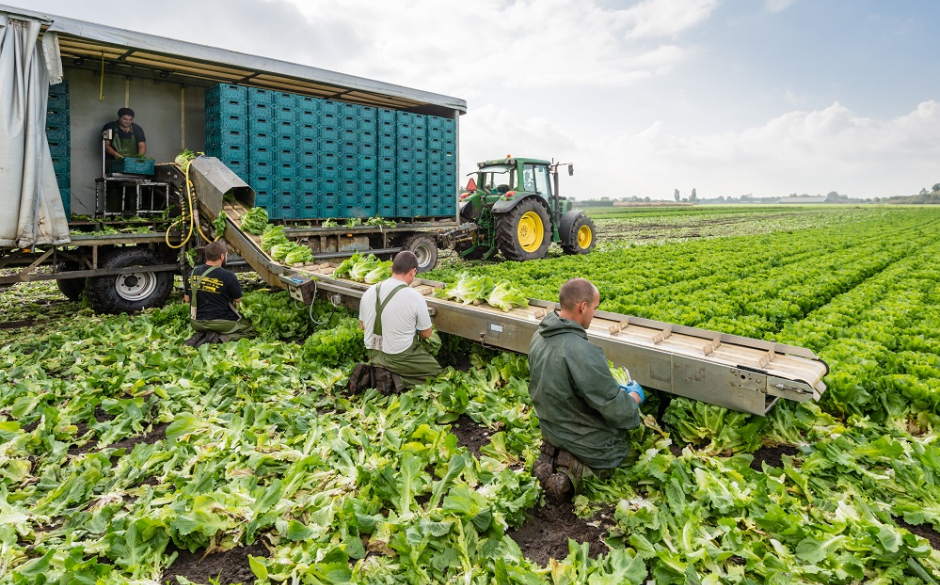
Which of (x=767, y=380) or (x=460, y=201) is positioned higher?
(x=460, y=201)

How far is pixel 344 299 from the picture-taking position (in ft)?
24.6

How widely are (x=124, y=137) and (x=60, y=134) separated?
1.20 metres

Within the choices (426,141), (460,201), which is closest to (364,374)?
(426,141)

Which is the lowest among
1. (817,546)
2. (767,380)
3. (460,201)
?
(817,546)

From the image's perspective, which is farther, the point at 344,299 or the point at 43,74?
the point at 43,74

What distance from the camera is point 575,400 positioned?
3.73m

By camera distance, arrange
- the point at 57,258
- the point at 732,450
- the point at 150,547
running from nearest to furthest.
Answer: the point at 150,547 < the point at 732,450 < the point at 57,258

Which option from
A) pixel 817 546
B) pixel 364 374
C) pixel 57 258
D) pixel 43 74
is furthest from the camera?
pixel 57 258

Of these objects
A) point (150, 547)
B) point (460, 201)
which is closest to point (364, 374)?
point (150, 547)

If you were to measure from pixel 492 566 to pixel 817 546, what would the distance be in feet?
5.48

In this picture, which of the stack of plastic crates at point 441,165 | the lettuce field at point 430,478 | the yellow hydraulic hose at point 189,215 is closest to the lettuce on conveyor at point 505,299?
the lettuce field at point 430,478

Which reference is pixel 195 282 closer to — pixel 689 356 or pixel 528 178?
pixel 689 356

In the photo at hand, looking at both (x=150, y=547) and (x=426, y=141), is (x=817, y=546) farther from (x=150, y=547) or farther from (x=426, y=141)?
(x=426, y=141)

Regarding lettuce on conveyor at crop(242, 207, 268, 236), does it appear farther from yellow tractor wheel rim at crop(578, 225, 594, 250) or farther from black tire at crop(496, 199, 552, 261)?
yellow tractor wheel rim at crop(578, 225, 594, 250)
